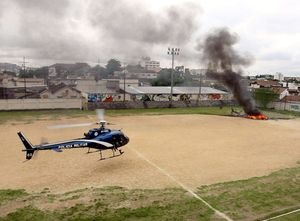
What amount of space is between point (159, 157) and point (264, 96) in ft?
155

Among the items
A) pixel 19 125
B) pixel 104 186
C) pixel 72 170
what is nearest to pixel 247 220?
pixel 104 186

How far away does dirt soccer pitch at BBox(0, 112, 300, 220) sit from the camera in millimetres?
25438

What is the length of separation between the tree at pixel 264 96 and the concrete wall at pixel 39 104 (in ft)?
120

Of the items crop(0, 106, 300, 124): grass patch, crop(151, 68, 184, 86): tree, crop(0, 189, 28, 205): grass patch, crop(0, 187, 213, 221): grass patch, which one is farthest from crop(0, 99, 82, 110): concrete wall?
crop(151, 68, 184, 86): tree

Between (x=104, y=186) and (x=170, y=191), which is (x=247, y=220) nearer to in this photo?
(x=170, y=191)

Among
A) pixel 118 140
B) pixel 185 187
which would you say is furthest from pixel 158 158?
pixel 185 187

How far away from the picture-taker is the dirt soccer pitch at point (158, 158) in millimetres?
25438

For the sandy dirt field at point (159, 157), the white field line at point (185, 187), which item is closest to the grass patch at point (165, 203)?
the white field line at point (185, 187)

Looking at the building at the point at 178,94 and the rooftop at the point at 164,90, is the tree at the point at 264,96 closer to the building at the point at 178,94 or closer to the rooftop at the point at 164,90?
the building at the point at 178,94

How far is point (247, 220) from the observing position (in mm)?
18141

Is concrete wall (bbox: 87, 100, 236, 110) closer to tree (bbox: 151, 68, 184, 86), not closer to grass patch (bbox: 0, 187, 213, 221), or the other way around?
tree (bbox: 151, 68, 184, 86)

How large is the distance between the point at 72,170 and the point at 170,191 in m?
8.99

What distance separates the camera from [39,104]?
207 feet

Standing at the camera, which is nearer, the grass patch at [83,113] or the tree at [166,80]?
the grass patch at [83,113]
